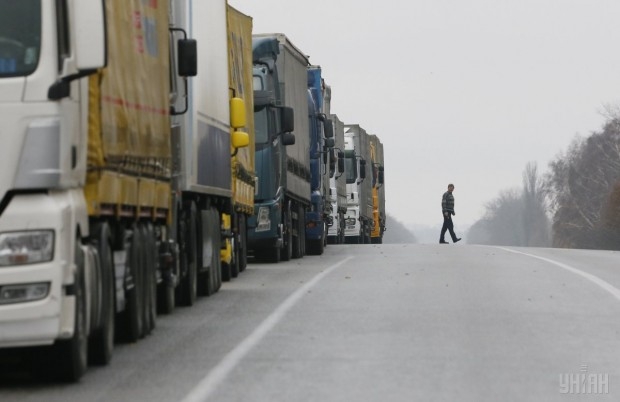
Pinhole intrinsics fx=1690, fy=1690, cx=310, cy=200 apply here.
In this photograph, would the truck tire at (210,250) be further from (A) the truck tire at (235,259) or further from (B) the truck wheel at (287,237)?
(B) the truck wheel at (287,237)

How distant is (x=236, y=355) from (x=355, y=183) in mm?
41784

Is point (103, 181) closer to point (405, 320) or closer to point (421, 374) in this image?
point (421, 374)

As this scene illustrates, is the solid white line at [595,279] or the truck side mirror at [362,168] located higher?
the truck side mirror at [362,168]

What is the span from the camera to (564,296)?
19891mm

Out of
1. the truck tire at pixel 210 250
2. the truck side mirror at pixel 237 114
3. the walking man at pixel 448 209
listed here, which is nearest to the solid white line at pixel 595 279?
the truck tire at pixel 210 250

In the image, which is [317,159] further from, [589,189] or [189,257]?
[589,189]

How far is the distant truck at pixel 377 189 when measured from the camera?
62.1m

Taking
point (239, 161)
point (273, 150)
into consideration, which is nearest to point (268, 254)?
point (273, 150)

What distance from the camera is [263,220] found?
2872 cm

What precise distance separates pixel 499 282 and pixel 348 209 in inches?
1273

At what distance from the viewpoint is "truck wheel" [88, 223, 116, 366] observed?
12.4 m

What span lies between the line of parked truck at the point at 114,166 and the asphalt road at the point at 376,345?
0.46 metres

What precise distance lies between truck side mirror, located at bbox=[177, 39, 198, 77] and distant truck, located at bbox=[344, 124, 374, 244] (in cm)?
3633
